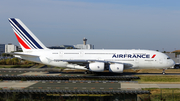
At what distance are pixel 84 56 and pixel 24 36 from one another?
41.2 ft

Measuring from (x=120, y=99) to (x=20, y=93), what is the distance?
11.1 meters

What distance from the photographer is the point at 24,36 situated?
129ft

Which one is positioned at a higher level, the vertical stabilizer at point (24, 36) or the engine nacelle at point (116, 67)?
the vertical stabilizer at point (24, 36)

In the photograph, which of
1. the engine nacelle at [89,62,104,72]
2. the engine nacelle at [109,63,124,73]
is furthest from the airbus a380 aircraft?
the engine nacelle at [89,62,104,72]

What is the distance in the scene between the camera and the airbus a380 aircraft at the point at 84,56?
122 feet

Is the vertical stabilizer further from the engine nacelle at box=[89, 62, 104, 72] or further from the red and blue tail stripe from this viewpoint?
the engine nacelle at box=[89, 62, 104, 72]

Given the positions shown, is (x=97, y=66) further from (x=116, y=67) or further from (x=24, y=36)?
(x=24, y=36)

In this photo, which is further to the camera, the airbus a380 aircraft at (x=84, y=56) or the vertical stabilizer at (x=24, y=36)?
the vertical stabilizer at (x=24, y=36)

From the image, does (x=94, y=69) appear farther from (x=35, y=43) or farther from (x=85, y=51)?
(x=35, y=43)

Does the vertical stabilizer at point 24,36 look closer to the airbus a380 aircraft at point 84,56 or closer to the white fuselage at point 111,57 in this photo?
the airbus a380 aircraft at point 84,56

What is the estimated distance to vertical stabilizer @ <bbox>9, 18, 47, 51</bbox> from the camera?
129 feet

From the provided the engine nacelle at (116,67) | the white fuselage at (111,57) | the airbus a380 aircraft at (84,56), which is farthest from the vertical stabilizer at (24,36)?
the engine nacelle at (116,67)

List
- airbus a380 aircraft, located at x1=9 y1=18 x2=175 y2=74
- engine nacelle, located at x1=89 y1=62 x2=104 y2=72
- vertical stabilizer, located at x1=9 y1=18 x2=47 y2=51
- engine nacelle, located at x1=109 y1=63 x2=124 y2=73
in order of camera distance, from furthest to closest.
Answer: vertical stabilizer, located at x1=9 y1=18 x2=47 y2=51 < airbus a380 aircraft, located at x1=9 y1=18 x2=175 y2=74 < engine nacelle, located at x1=109 y1=63 x2=124 y2=73 < engine nacelle, located at x1=89 y1=62 x2=104 y2=72

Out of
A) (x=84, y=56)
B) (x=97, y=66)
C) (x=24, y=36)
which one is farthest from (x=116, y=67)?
(x=24, y=36)
